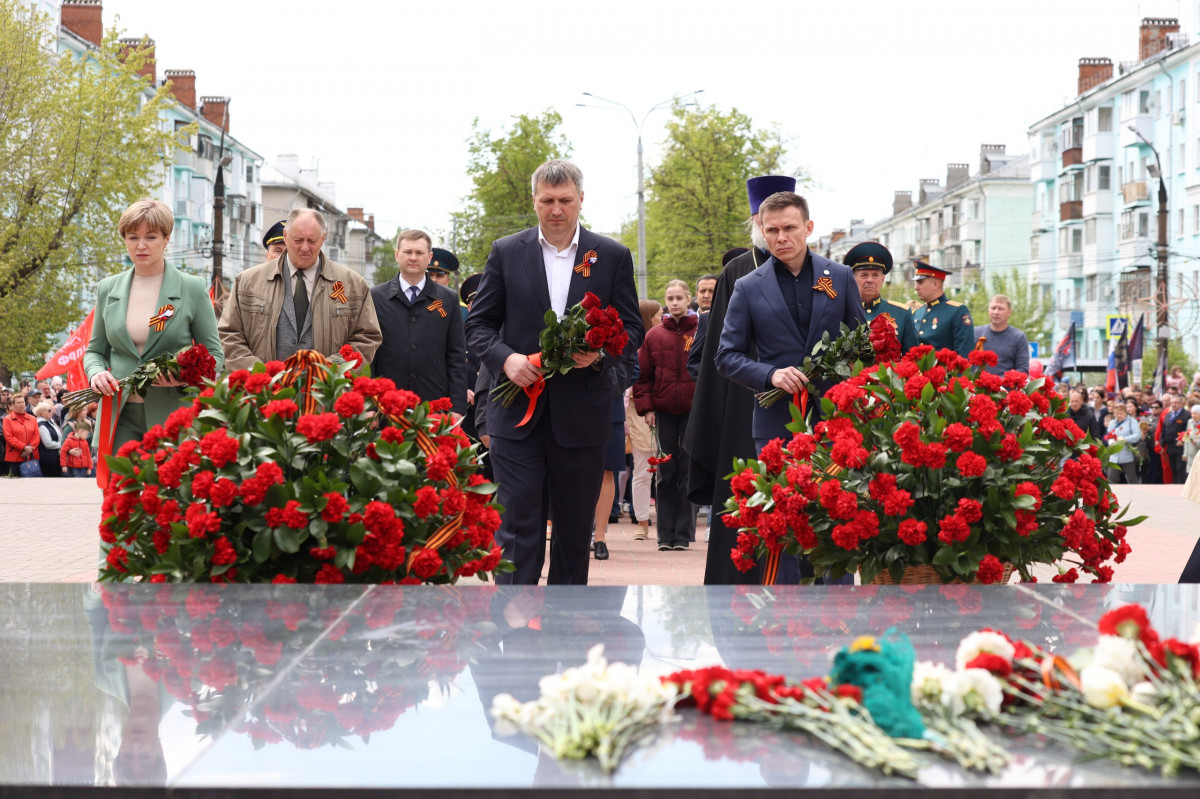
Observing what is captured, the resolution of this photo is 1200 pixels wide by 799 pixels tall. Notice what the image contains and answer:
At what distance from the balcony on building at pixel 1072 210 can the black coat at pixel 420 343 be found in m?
69.1

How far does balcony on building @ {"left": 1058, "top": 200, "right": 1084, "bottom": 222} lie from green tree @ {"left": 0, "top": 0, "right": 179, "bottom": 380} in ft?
176

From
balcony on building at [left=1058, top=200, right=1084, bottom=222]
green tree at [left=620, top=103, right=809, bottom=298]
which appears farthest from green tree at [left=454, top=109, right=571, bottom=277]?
balcony on building at [left=1058, top=200, right=1084, bottom=222]

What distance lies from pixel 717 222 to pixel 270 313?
4606 cm

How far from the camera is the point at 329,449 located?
4.09m

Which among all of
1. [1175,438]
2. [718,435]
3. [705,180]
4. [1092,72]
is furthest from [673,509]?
[1092,72]

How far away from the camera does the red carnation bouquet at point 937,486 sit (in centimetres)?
439

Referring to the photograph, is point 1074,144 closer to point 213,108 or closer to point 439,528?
point 213,108

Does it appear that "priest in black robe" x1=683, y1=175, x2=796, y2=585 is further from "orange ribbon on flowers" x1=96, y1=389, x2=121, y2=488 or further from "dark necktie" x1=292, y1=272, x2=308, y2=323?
"orange ribbon on flowers" x1=96, y1=389, x2=121, y2=488

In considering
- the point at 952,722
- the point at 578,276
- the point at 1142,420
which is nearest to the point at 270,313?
the point at 578,276

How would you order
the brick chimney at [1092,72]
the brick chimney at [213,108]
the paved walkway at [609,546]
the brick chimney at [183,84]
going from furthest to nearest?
the brick chimney at [1092,72], the brick chimney at [213,108], the brick chimney at [183,84], the paved walkway at [609,546]

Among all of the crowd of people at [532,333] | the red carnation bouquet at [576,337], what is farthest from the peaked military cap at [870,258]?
the red carnation bouquet at [576,337]

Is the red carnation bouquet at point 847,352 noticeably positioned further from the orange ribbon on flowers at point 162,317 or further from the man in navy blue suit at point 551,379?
the orange ribbon on flowers at point 162,317

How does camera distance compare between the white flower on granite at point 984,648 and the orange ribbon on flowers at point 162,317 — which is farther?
the orange ribbon on flowers at point 162,317

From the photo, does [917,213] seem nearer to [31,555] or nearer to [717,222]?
Result: [717,222]
